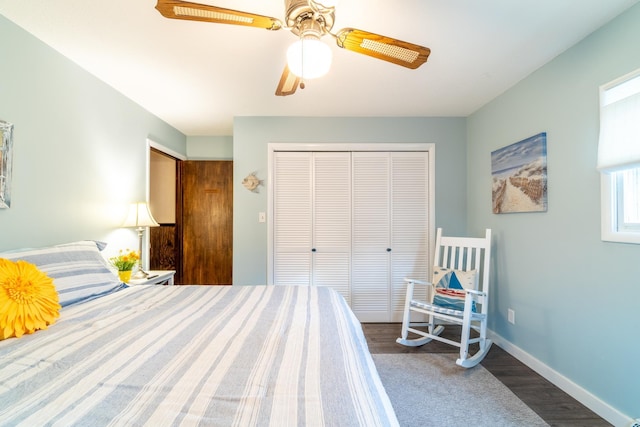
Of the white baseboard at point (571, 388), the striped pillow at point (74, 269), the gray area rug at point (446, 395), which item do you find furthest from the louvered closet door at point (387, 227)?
the striped pillow at point (74, 269)

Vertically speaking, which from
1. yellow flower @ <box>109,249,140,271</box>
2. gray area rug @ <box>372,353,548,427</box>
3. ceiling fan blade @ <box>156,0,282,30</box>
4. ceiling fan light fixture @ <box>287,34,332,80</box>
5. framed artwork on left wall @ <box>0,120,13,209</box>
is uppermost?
ceiling fan blade @ <box>156,0,282,30</box>

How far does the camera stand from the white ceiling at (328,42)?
5.15 feet

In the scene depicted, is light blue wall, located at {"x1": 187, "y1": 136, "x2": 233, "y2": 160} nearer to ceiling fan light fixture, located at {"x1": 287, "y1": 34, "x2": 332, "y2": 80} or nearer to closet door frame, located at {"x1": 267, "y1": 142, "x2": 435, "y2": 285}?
closet door frame, located at {"x1": 267, "y1": 142, "x2": 435, "y2": 285}

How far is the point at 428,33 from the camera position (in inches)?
70.0

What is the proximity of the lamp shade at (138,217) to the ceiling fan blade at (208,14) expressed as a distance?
6.25 feet

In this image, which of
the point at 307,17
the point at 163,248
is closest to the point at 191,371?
the point at 307,17

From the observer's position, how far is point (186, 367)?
879mm

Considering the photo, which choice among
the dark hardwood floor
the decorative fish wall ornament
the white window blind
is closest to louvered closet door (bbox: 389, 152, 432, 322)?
the dark hardwood floor

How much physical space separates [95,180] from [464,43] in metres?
2.95

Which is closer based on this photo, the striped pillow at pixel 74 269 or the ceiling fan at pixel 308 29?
the ceiling fan at pixel 308 29

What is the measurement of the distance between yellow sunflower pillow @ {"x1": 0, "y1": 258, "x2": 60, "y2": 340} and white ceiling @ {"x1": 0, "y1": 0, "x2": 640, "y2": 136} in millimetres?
1424

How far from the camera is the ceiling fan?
1198 millimetres

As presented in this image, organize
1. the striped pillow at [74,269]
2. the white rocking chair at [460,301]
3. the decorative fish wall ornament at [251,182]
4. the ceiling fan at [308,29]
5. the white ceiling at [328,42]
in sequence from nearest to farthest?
the ceiling fan at [308,29], the striped pillow at [74,269], the white ceiling at [328,42], the white rocking chair at [460,301], the decorative fish wall ornament at [251,182]

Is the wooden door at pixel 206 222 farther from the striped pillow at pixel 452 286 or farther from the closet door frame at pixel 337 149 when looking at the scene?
the striped pillow at pixel 452 286
